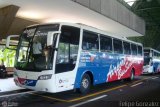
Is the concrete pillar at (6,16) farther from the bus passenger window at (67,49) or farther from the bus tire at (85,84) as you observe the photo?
the bus tire at (85,84)

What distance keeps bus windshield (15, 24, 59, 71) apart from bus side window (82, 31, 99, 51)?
1851 millimetres

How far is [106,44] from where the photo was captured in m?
13.3

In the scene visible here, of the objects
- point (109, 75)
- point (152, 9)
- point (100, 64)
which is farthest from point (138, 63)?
point (152, 9)

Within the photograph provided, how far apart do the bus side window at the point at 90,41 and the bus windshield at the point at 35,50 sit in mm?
1851

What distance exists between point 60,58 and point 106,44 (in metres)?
4.22

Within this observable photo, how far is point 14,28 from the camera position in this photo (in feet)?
65.0

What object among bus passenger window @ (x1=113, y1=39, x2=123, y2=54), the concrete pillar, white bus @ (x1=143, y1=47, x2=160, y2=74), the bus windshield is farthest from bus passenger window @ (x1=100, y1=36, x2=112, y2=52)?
white bus @ (x1=143, y1=47, x2=160, y2=74)

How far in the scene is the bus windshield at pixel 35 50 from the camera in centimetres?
940

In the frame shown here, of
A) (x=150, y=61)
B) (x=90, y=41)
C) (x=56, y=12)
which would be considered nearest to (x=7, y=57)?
(x=56, y=12)

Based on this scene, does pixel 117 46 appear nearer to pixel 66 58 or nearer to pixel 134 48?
pixel 134 48

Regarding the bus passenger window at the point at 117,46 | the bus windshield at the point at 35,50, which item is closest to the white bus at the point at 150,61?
the bus passenger window at the point at 117,46

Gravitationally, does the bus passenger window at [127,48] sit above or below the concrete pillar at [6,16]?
below

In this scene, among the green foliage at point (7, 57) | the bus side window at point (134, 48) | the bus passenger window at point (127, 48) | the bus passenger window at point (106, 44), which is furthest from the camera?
the green foliage at point (7, 57)

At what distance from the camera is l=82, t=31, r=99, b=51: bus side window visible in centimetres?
1129
